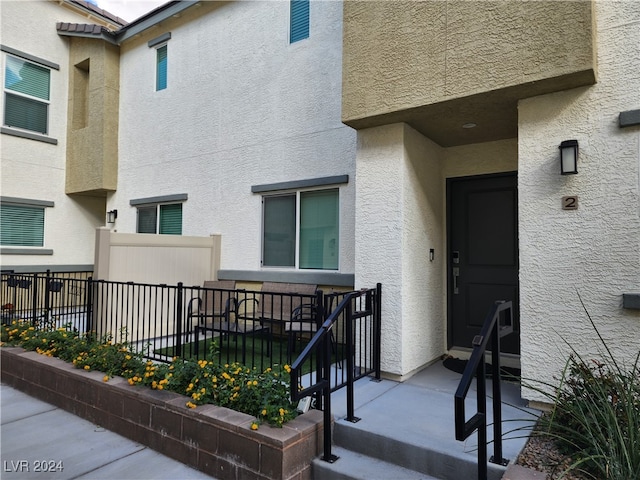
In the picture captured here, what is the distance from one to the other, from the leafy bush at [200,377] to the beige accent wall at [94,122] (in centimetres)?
545

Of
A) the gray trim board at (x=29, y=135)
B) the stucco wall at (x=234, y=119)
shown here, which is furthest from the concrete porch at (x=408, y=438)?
the gray trim board at (x=29, y=135)

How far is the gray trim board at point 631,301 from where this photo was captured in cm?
334

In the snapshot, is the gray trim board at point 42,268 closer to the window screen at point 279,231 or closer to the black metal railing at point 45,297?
the black metal railing at point 45,297

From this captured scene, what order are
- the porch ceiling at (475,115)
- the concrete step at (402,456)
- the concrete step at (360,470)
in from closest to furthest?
the concrete step at (402,456)
the concrete step at (360,470)
the porch ceiling at (475,115)

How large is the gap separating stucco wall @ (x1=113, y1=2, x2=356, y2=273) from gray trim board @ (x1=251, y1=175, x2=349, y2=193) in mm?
96

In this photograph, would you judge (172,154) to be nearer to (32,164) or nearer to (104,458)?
(32,164)

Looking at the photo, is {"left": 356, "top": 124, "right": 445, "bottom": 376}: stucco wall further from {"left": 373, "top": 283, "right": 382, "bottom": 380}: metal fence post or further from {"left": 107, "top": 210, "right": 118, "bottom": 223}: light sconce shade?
{"left": 107, "top": 210, "right": 118, "bottom": 223}: light sconce shade

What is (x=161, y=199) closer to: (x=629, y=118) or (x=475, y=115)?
(x=475, y=115)

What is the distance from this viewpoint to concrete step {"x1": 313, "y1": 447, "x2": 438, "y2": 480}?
2936 millimetres

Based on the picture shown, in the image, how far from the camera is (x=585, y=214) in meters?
3.62

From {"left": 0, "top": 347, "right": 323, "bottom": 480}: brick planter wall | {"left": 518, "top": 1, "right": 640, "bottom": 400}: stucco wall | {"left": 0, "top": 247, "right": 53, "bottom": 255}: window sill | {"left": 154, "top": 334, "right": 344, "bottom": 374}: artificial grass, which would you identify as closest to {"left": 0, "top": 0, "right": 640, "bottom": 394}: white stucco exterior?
{"left": 518, "top": 1, "right": 640, "bottom": 400}: stucco wall

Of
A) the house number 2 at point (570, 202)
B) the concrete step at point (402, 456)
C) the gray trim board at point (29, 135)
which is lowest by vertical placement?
the concrete step at point (402, 456)

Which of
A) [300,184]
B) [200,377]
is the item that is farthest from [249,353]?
[300,184]

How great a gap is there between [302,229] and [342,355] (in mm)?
2834
